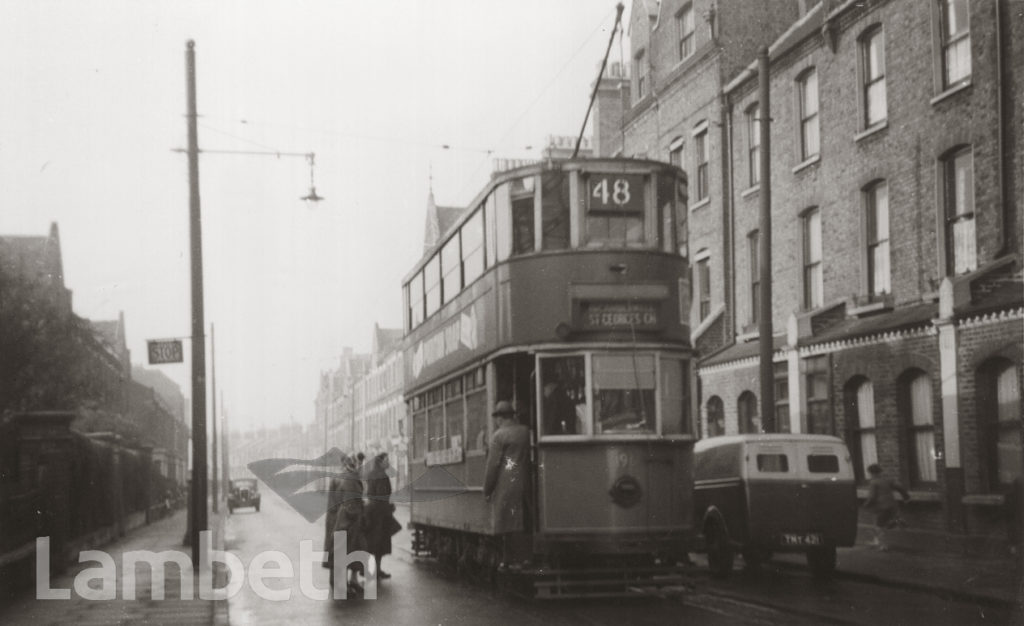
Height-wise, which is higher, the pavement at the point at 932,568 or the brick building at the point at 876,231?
the brick building at the point at 876,231

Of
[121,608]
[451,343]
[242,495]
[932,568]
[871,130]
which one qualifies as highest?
[871,130]

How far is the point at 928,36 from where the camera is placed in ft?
70.3

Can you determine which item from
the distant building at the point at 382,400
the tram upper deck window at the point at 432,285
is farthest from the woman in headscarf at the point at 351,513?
the distant building at the point at 382,400

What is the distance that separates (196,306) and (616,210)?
8.12m

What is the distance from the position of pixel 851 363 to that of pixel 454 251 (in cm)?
1009

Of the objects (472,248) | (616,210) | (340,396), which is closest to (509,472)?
(616,210)

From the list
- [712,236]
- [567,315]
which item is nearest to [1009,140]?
[567,315]

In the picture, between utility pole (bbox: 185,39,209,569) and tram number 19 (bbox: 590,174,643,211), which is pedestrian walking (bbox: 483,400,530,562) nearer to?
tram number 19 (bbox: 590,174,643,211)

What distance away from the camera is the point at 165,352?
1886 cm

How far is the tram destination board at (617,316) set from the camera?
12.9m

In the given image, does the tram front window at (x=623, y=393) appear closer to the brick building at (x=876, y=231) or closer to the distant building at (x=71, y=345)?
the brick building at (x=876, y=231)

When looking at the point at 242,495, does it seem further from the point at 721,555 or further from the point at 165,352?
the point at 721,555

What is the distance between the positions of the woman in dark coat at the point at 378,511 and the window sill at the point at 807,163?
43.5 feet

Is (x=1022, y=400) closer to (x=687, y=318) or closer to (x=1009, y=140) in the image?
(x=1009, y=140)
